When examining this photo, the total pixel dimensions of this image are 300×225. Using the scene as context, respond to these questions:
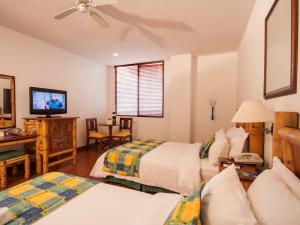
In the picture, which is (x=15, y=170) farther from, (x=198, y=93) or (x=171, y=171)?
(x=198, y=93)

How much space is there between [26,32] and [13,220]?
3385 millimetres

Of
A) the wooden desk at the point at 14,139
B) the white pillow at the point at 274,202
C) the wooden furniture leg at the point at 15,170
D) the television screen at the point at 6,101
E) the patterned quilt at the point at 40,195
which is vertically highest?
the television screen at the point at 6,101

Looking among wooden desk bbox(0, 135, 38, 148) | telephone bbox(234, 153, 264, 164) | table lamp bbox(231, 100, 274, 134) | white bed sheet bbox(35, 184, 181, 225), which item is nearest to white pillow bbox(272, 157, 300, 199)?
table lamp bbox(231, 100, 274, 134)

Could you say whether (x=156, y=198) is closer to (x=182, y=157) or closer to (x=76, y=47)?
(x=182, y=157)

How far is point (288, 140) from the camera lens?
0.97 metres

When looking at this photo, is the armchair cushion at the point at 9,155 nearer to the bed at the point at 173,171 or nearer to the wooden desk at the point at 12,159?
the wooden desk at the point at 12,159

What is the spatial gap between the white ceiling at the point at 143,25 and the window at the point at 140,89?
Answer: 3.00 ft

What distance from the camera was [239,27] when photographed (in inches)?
114

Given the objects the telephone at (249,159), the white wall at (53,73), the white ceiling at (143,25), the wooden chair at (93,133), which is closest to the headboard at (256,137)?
the telephone at (249,159)

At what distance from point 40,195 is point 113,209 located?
595 millimetres

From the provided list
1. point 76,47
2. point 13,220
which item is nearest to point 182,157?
point 13,220

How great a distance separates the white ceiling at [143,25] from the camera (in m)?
2.30

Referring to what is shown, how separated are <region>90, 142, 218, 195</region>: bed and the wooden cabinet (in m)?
1.14

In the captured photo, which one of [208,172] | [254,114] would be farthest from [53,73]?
[254,114]
